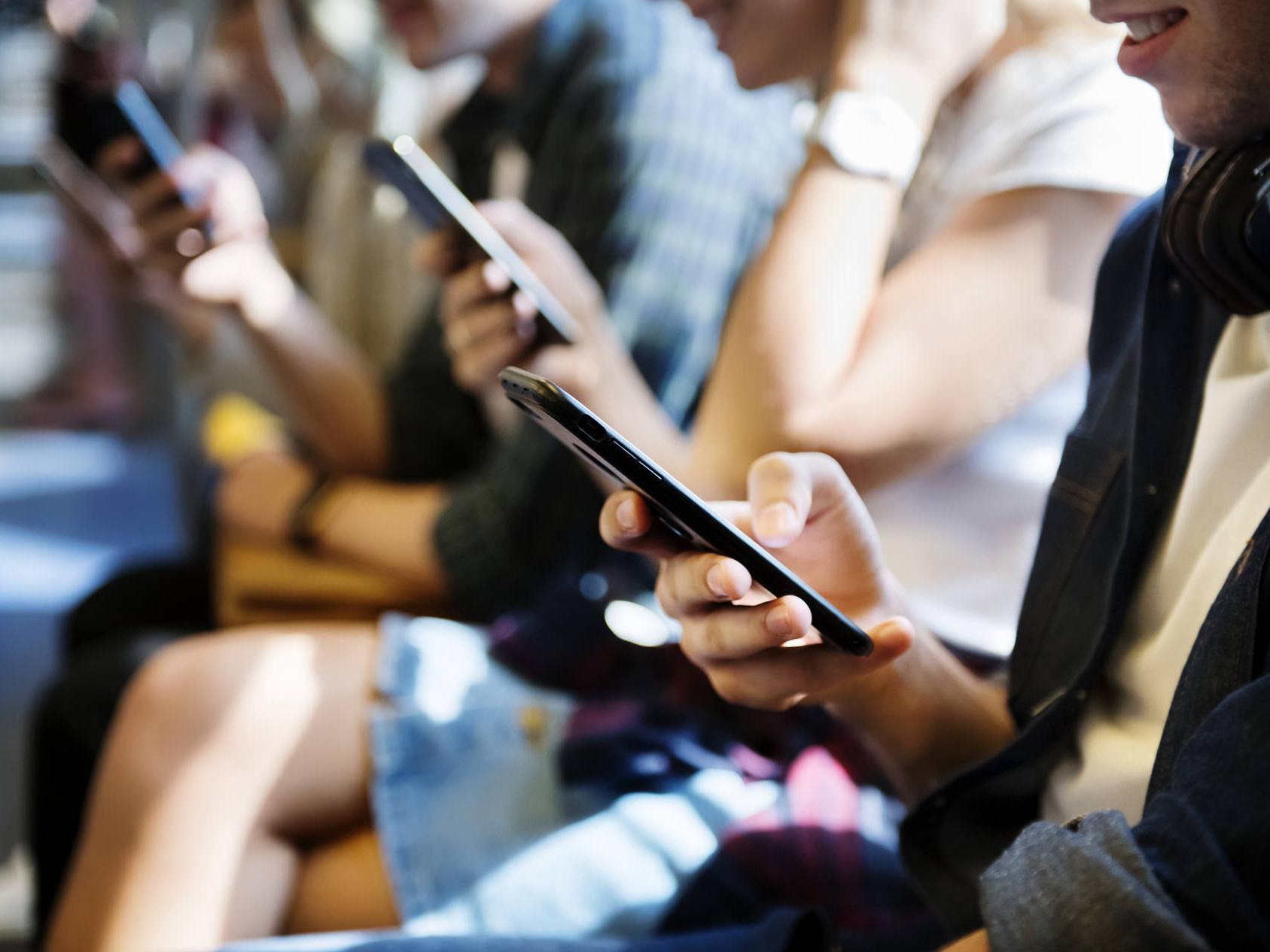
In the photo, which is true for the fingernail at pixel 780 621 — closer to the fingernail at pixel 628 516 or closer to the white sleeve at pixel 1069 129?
the fingernail at pixel 628 516

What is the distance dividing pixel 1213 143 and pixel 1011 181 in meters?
0.22

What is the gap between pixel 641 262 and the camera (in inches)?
48.5

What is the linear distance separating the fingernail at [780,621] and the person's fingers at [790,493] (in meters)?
0.04

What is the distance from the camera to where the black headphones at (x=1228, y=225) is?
598 millimetres

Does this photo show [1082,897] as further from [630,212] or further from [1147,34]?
[630,212]

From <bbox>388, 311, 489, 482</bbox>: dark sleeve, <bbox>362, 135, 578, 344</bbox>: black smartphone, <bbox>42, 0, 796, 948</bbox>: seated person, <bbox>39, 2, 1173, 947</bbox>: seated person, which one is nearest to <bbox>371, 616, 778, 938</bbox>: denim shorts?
<bbox>39, 2, 1173, 947</bbox>: seated person

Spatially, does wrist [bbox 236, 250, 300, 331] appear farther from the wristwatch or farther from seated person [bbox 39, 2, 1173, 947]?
the wristwatch

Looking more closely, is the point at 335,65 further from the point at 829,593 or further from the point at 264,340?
the point at 829,593

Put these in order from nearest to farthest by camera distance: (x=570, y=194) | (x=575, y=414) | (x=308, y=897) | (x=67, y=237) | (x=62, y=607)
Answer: (x=575, y=414) → (x=308, y=897) → (x=570, y=194) → (x=62, y=607) → (x=67, y=237)

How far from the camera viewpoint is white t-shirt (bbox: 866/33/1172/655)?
86 cm

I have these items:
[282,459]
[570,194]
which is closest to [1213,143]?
[570,194]

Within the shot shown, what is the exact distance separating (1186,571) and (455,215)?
0.61 m

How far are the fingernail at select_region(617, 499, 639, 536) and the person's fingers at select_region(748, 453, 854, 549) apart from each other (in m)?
0.06

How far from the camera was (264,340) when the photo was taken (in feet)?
5.37
